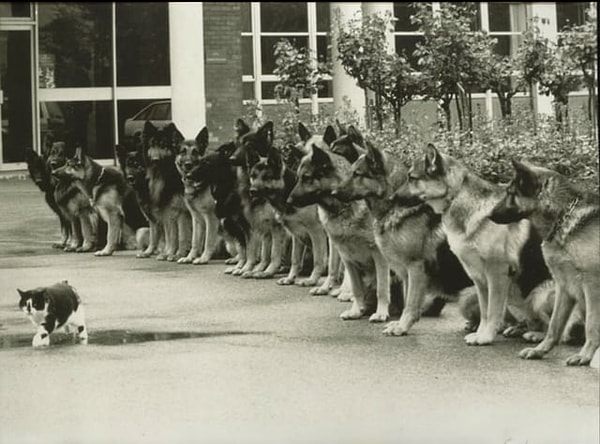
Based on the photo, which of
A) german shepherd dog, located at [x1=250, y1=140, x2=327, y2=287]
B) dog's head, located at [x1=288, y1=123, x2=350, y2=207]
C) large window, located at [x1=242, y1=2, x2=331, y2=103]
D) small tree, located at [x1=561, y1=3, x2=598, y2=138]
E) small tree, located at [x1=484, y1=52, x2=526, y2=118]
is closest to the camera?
large window, located at [x1=242, y1=2, x2=331, y2=103]

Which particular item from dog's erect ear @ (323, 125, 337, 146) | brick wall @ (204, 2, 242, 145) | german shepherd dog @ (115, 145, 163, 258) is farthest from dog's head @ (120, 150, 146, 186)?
dog's erect ear @ (323, 125, 337, 146)

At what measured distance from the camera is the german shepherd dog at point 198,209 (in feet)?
17.4

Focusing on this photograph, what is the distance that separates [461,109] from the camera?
5.21 m

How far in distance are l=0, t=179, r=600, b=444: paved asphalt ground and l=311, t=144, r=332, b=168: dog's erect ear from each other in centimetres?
75

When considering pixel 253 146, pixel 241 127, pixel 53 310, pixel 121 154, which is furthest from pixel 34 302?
pixel 253 146

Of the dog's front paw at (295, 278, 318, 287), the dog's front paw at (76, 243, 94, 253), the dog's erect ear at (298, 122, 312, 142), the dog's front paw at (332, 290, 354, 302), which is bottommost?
the dog's front paw at (332, 290, 354, 302)

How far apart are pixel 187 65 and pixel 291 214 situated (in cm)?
143

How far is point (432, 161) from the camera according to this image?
5.16m

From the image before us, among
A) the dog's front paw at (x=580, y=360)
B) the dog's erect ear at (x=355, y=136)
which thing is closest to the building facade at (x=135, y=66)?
the dog's erect ear at (x=355, y=136)

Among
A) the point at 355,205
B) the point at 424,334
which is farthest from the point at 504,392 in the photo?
the point at 355,205

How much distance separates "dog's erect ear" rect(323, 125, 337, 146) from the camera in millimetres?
5402

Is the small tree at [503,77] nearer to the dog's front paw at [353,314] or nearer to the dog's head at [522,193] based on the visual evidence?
the dog's head at [522,193]

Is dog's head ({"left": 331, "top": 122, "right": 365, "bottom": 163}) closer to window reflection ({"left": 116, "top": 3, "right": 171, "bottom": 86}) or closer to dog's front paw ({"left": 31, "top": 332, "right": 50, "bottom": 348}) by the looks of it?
window reflection ({"left": 116, "top": 3, "right": 171, "bottom": 86})

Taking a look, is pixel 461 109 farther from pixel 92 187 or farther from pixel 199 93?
pixel 92 187
